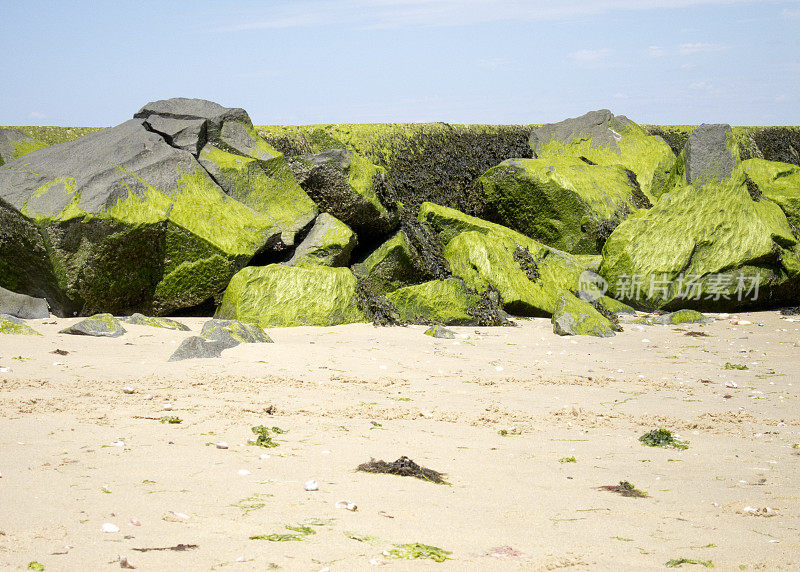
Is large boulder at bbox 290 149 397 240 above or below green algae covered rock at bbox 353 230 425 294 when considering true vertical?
above

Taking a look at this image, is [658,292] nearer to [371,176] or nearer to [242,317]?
[371,176]

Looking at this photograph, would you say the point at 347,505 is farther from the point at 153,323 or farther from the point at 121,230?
the point at 121,230

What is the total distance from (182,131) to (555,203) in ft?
19.0

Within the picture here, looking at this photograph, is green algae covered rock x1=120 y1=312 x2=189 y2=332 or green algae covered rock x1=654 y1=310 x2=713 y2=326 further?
green algae covered rock x1=654 y1=310 x2=713 y2=326

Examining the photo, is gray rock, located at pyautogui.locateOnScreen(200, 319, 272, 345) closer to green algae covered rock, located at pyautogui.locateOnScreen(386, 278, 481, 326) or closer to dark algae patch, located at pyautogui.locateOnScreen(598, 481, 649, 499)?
green algae covered rock, located at pyautogui.locateOnScreen(386, 278, 481, 326)

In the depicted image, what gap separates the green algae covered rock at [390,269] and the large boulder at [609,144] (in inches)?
210

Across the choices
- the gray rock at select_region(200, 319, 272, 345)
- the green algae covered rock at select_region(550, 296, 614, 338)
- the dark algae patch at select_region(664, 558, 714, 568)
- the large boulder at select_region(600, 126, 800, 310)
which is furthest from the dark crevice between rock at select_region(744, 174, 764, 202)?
the dark algae patch at select_region(664, 558, 714, 568)

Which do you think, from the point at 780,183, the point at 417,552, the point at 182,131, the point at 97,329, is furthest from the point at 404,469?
the point at 780,183

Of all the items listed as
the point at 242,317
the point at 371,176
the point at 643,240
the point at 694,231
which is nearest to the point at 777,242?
the point at 694,231

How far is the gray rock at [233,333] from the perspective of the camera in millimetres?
6402

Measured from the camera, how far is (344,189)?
32.3 feet

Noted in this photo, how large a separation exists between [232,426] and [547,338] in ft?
15.6

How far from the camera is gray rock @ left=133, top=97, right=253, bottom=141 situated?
1020 cm

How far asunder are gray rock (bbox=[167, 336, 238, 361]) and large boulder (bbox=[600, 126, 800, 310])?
6379 mm
